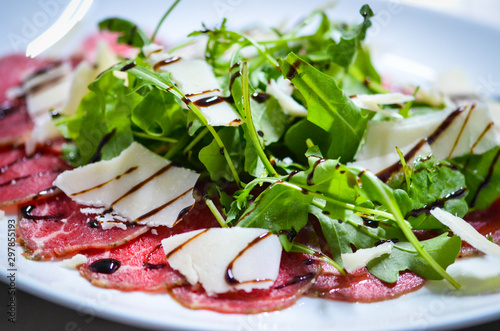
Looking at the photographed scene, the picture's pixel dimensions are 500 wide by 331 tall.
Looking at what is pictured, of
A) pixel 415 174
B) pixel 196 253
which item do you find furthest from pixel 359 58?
pixel 196 253

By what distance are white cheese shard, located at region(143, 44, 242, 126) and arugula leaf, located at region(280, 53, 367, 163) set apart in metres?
0.21

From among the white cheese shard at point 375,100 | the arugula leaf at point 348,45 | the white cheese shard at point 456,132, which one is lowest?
the white cheese shard at point 456,132

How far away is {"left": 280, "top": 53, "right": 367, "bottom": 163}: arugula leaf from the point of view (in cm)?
144

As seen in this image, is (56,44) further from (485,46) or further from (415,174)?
(485,46)

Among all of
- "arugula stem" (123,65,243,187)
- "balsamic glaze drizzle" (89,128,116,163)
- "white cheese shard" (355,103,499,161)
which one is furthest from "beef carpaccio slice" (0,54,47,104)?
"white cheese shard" (355,103,499,161)

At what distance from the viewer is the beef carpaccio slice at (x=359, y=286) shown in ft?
4.12

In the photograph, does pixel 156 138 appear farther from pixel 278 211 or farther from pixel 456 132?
pixel 456 132

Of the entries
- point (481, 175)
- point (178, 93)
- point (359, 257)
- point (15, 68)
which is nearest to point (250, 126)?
point (178, 93)

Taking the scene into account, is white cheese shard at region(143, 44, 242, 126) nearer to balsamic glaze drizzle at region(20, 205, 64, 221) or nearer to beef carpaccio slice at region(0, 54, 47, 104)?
balsamic glaze drizzle at region(20, 205, 64, 221)

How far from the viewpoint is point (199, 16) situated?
117 inches

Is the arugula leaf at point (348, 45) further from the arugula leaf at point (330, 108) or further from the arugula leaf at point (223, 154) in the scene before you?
the arugula leaf at point (223, 154)

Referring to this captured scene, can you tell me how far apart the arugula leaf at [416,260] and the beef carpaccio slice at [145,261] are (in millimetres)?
467

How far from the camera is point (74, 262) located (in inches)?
50.9

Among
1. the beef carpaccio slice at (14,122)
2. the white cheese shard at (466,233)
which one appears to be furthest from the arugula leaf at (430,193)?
the beef carpaccio slice at (14,122)
